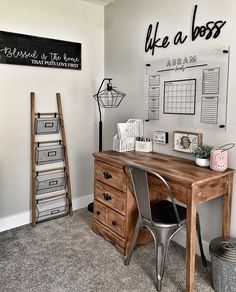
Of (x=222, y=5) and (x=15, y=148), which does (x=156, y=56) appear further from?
(x=15, y=148)

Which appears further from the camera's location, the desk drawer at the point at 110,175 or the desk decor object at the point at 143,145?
the desk decor object at the point at 143,145

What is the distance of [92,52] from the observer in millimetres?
3123

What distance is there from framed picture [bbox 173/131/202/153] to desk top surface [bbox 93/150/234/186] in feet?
0.30

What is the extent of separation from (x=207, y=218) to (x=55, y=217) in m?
1.64

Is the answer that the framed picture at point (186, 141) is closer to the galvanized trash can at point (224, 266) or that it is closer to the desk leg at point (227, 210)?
the desk leg at point (227, 210)

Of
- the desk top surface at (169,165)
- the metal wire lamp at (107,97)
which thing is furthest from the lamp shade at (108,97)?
the desk top surface at (169,165)

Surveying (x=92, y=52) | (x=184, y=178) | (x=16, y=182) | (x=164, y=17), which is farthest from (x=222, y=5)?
(x=16, y=182)

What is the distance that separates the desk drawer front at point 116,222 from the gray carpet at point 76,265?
0.18 meters

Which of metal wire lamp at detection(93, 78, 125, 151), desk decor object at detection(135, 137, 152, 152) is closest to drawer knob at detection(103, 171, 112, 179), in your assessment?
desk decor object at detection(135, 137, 152, 152)

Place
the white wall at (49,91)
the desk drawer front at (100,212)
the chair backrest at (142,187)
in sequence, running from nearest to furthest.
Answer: the chair backrest at (142,187) < the desk drawer front at (100,212) < the white wall at (49,91)

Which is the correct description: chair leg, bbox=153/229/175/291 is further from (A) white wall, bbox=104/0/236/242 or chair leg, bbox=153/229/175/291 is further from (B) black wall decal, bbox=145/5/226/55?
(B) black wall decal, bbox=145/5/226/55

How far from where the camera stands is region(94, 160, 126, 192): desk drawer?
222 centimetres

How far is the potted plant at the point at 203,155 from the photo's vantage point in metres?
2.02

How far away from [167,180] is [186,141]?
56 cm
